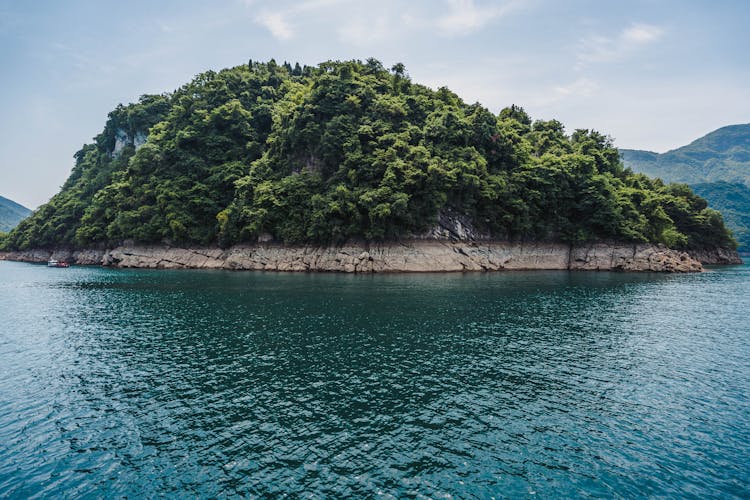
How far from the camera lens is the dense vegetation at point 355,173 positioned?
6862cm

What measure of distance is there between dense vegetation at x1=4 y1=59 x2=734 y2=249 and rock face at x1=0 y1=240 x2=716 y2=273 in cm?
257

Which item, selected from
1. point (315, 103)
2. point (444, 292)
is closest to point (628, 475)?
point (444, 292)

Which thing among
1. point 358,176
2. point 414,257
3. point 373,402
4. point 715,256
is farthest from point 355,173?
point 715,256

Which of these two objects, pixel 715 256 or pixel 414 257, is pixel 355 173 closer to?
pixel 414 257

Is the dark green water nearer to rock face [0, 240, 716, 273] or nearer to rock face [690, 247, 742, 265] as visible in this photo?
rock face [0, 240, 716, 273]

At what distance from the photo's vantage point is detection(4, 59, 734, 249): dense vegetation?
68.6m

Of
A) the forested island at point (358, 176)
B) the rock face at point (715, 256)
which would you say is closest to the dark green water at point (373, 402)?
the forested island at point (358, 176)

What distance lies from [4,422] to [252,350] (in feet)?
36.6

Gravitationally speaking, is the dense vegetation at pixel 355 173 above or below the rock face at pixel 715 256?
above

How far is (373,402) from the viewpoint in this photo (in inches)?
643

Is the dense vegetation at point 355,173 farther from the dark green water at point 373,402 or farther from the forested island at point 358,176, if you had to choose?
the dark green water at point 373,402

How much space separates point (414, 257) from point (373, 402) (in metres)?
52.9

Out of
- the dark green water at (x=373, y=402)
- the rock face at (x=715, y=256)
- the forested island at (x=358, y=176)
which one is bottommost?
the dark green water at (x=373, y=402)

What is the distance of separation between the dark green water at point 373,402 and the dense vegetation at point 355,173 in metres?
37.5
